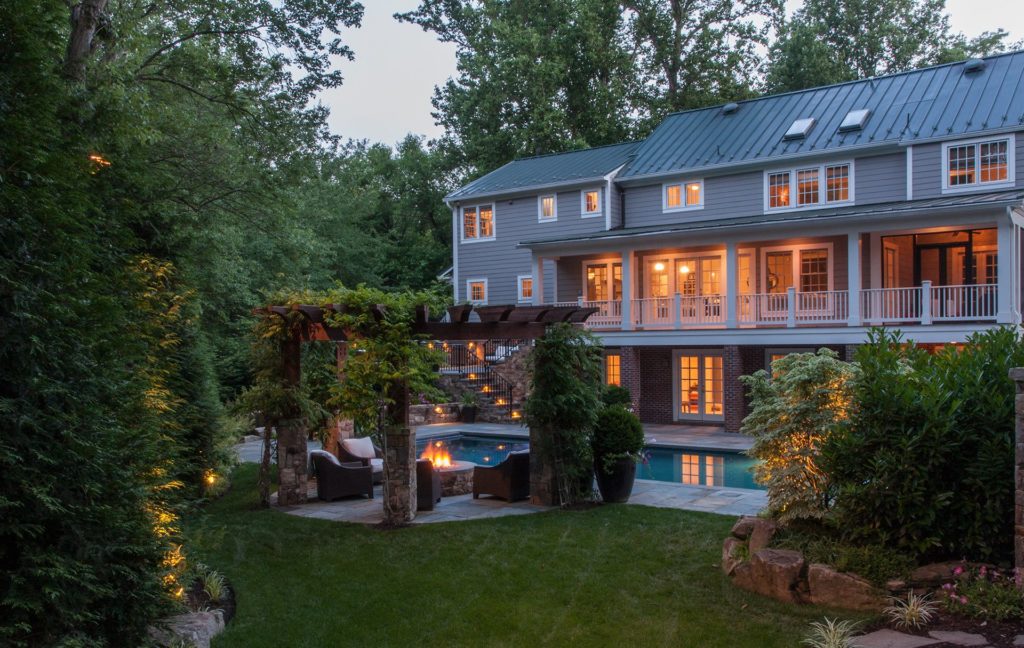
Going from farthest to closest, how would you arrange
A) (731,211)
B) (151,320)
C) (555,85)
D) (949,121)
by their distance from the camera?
(555,85) < (731,211) < (949,121) < (151,320)

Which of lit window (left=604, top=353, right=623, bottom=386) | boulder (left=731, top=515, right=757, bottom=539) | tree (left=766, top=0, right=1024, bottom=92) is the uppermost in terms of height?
tree (left=766, top=0, right=1024, bottom=92)

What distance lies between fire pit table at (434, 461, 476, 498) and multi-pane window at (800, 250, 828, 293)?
11.8 meters

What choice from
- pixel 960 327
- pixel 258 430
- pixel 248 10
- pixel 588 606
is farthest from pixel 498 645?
pixel 258 430

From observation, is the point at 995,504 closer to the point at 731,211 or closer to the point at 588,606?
the point at 588,606

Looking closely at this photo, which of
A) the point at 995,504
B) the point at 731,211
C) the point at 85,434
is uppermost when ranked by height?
the point at 731,211

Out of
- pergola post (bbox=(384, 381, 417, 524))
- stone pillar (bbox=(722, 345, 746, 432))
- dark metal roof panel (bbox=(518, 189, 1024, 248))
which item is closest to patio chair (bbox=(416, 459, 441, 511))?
pergola post (bbox=(384, 381, 417, 524))

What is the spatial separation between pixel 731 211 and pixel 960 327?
273 inches

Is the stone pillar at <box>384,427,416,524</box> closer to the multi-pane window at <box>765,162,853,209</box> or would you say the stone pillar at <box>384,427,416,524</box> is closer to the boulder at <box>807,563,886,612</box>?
the boulder at <box>807,563,886,612</box>

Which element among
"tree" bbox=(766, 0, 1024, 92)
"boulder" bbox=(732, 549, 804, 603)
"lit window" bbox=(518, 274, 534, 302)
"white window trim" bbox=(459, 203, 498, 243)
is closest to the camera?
"boulder" bbox=(732, 549, 804, 603)

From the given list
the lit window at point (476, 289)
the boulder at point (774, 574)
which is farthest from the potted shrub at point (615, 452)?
the lit window at point (476, 289)

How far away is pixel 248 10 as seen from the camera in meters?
10.1

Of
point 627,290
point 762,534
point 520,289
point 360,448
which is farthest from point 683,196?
point 762,534

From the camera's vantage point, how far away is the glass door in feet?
65.9

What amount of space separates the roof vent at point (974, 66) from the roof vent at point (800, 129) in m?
3.78
